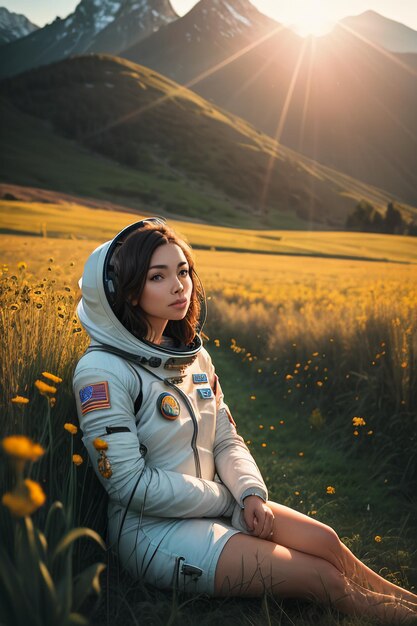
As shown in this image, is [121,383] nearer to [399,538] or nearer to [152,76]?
[399,538]

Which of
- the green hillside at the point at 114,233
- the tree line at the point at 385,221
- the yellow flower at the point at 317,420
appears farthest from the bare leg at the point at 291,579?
the tree line at the point at 385,221

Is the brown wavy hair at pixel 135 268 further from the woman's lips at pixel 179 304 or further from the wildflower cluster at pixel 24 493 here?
the wildflower cluster at pixel 24 493

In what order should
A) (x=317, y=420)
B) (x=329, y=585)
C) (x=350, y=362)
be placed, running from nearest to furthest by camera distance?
(x=329, y=585)
(x=317, y=420)
(x=350, y=362)

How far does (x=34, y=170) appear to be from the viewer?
3789 inches

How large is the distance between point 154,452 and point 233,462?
476 mm

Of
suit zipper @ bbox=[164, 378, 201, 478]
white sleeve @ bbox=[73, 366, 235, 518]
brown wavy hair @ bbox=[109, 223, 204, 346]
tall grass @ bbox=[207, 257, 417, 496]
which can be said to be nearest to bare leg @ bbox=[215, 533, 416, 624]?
white sleeve @ bbox=[73, 366, 235, 518]

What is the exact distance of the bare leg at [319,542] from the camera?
2.52 metres

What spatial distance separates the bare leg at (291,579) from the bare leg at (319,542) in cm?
5

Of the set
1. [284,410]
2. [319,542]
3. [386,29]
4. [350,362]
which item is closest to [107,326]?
[319,542]

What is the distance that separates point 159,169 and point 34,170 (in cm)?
2582

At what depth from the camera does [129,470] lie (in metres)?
2.33

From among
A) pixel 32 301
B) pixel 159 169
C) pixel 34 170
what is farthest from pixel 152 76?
pixel 32 301

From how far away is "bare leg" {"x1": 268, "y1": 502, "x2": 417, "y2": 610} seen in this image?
2.52m

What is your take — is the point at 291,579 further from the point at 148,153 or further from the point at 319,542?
the point at 148,153
